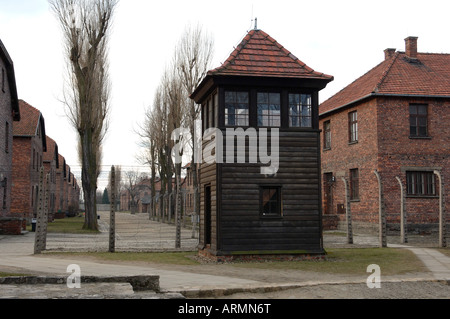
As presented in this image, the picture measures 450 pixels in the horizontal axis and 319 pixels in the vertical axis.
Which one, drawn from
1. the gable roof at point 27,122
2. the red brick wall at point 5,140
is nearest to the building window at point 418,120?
the red brick wall at point 5,140

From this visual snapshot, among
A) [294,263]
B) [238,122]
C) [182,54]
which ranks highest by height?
[182,54]

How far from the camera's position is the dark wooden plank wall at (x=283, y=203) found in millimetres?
14859

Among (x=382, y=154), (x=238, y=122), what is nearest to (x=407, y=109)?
(x=382, y=154)

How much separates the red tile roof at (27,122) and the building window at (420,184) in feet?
88.7

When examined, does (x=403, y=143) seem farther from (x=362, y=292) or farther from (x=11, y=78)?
(x=11, y=78)

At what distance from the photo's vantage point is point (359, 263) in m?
14.0

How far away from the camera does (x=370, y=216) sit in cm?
2664

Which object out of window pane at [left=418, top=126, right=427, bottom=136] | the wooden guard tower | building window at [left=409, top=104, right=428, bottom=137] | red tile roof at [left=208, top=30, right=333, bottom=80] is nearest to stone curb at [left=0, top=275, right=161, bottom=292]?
the wooden guard tower

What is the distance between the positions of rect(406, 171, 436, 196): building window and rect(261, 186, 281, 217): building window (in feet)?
43.4

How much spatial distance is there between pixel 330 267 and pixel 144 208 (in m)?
107

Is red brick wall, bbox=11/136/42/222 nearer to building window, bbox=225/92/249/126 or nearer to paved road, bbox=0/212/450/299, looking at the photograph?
paved road, bbox=0/212/450/299

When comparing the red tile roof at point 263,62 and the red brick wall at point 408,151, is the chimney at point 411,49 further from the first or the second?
the red tile roof at point 263,62

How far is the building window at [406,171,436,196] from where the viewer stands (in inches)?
1030
